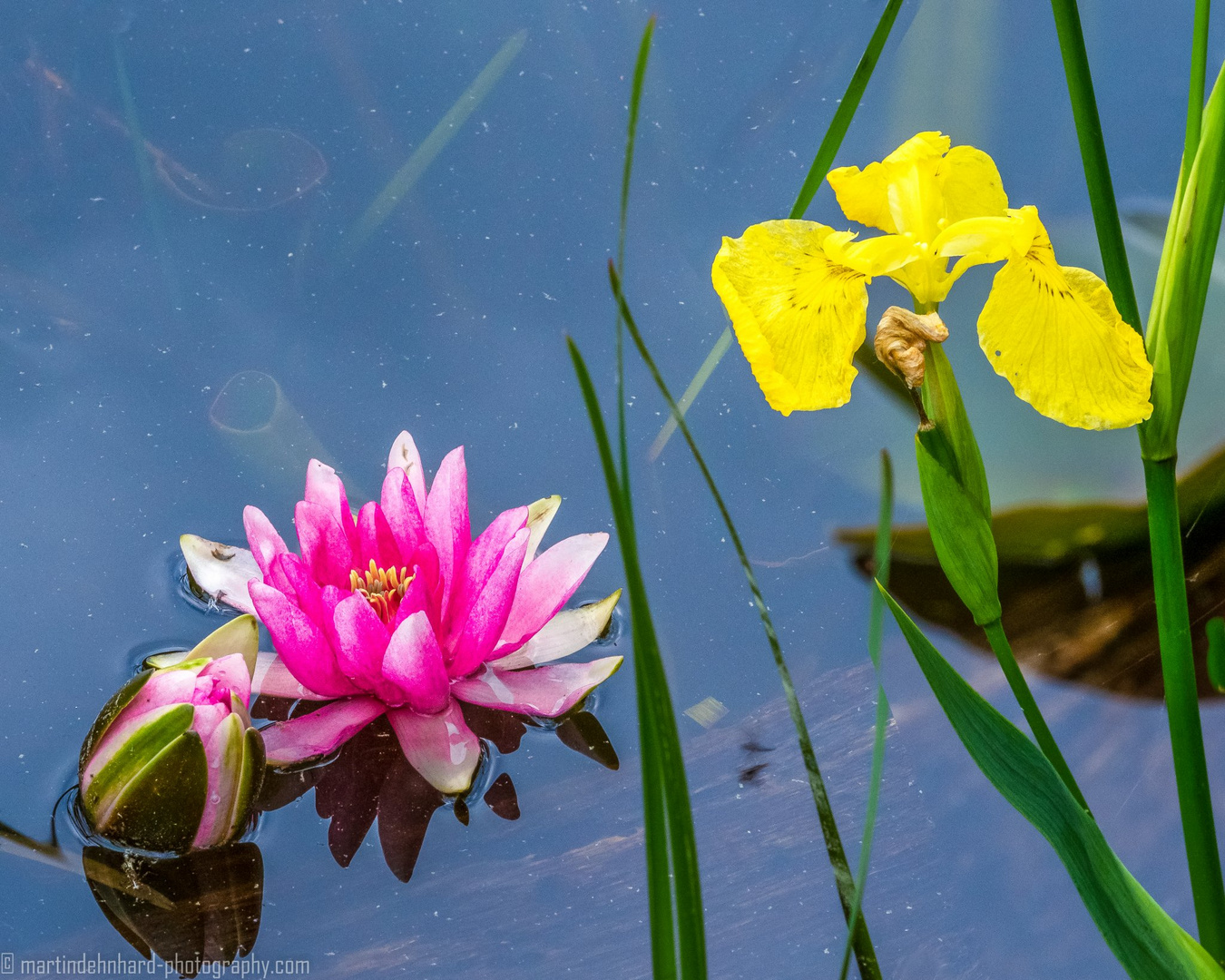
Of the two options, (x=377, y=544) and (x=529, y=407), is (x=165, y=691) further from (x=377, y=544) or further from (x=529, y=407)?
(x=529, y=407)

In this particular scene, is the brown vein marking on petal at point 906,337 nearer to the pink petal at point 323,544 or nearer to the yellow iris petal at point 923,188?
the yellow iris petal at point 923,188

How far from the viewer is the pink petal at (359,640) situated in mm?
432

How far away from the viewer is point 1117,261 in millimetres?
335

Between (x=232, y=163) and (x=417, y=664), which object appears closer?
(x=417, y=664)

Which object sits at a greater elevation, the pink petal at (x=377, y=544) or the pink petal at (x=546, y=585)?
the pink petal at (x=377, y=544)

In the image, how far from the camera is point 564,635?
52 cm

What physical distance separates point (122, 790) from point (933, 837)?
1.10 ft

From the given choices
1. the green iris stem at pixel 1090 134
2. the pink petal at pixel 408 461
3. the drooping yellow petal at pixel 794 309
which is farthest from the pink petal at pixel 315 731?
the green iris stem at pixel 1090 134

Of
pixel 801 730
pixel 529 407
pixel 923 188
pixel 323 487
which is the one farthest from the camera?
pixel 529 407

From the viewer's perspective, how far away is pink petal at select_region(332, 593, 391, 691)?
0.43m

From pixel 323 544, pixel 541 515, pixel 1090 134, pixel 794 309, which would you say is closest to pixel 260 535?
pixel 323 544

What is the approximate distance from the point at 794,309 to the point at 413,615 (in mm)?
188

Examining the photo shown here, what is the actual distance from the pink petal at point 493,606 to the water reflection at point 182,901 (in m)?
0.12

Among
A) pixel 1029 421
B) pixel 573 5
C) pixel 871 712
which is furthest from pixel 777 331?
pixel 573 5
